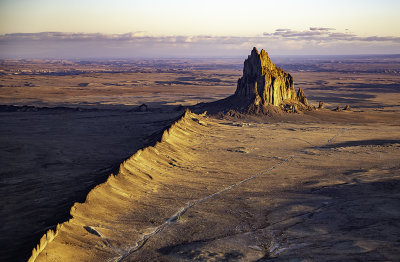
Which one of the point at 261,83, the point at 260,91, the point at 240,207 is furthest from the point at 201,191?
the point at 260,91

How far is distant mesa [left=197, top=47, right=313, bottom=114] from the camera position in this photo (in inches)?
2785

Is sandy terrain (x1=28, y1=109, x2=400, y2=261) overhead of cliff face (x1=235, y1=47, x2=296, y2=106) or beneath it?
beneath

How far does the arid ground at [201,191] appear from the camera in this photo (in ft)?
67.8

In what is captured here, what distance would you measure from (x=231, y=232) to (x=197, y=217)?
275 centimetres

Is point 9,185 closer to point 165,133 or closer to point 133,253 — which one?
point 133,253

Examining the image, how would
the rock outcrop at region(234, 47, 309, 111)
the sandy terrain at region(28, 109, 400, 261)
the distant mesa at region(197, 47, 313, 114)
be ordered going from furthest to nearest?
the rock outcrop at region(234, 47, 309, 111)
the distant mesa at region(197, 47, 313, 114)
the sandy terrain at region(28, 109, 400, 261)

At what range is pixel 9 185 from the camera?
1213 inches

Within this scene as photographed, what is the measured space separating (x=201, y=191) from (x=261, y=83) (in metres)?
42.5

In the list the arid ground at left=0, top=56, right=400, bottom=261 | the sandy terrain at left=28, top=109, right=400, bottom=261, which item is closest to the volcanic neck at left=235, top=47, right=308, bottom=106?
the arid ground at left=0, top=56, right=400, bottom=261

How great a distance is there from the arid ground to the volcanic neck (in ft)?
29.9

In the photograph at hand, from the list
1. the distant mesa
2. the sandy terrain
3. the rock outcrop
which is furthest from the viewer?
the rock outcrop

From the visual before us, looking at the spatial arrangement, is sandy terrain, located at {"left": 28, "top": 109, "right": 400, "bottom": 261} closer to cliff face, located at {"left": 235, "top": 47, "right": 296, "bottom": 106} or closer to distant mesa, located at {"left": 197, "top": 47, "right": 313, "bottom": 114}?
distant mesa, located at {"left": 197, "top": 47, "right": 313, "bottom": 114}

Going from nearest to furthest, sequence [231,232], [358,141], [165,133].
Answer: [231,232], [165,133], [358,141]

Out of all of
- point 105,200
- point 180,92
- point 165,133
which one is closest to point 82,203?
point 105,200
